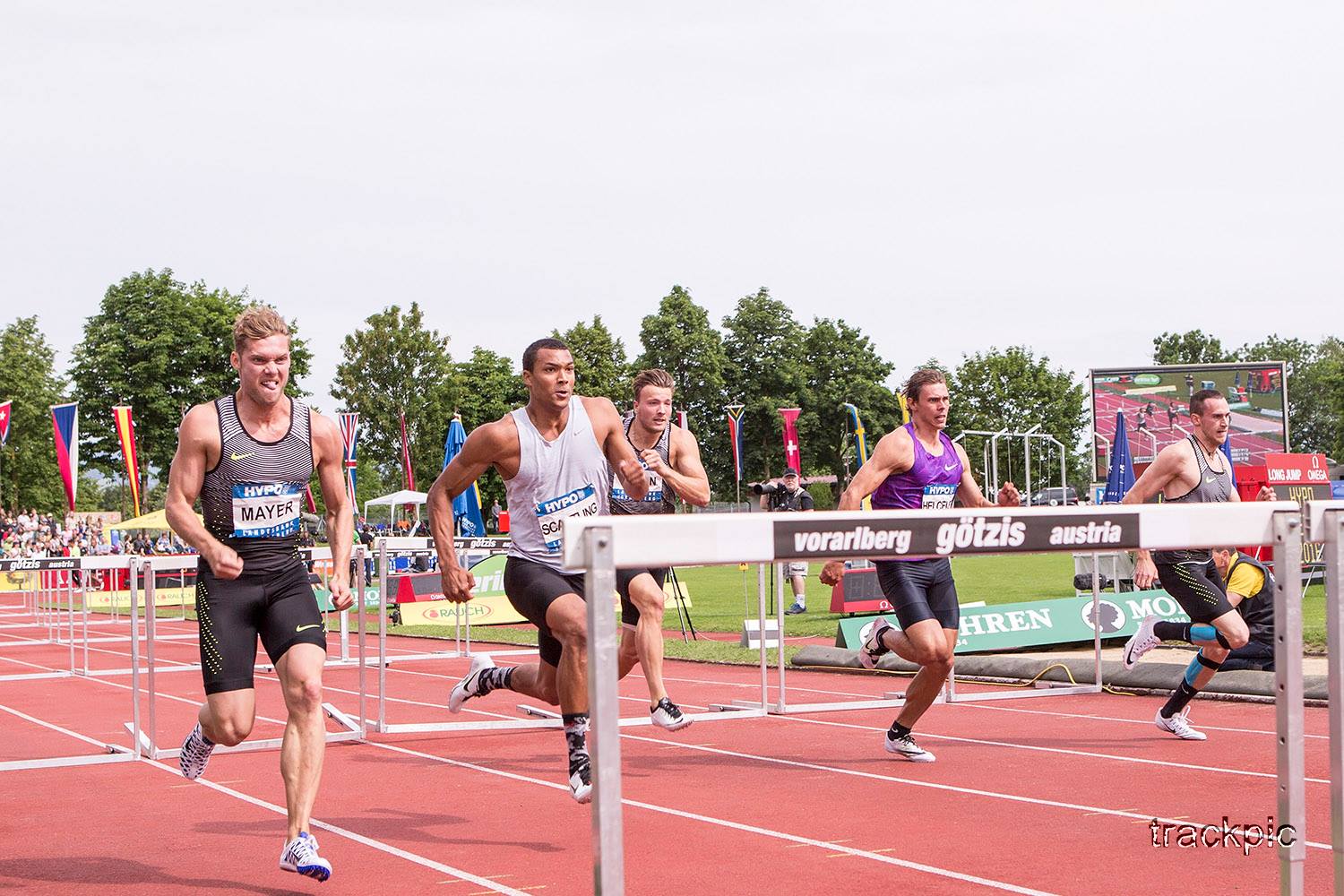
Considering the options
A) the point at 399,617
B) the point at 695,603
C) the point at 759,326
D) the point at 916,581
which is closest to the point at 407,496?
the point at 695,603

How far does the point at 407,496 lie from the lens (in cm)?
4938

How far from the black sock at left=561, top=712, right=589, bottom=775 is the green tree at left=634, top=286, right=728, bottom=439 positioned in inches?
2807

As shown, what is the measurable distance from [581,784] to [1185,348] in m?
113

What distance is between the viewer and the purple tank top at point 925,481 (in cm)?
A: 805

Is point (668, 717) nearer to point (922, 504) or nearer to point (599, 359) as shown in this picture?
point (922, 504)

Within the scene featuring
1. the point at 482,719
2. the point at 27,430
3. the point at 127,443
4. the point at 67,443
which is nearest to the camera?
the point at 482,719

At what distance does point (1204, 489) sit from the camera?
8484 mm

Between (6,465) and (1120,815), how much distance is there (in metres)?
71.3

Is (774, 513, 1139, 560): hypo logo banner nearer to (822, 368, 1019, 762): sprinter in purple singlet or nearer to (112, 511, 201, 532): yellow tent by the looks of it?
(822, 368, 1019, 762): sprinter in purple singlet

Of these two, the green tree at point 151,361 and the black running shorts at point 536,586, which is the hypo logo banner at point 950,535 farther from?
the green tree at point 151,361

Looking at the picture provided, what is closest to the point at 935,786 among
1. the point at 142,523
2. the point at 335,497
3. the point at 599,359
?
the point at 335,497

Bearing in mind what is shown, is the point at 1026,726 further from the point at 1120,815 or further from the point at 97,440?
the point at 97,440

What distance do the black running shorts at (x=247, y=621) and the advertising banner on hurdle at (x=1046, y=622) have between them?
906 cm

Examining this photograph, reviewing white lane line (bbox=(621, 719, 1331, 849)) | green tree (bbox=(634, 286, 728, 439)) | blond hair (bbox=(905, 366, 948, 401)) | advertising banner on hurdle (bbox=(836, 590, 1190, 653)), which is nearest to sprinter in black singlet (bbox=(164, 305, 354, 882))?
white lane line (bbox=(621, 719, 1331, 849))
